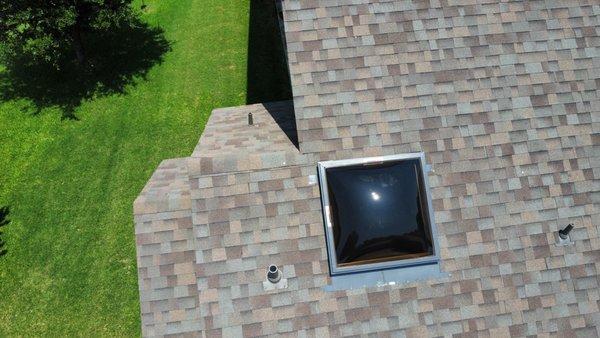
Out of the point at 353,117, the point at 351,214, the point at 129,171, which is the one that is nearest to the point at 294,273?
the point at 351,214

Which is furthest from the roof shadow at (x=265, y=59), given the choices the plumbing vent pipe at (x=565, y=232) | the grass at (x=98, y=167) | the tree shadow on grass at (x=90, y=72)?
the plumbing vent pipe at (x=565, y=232)

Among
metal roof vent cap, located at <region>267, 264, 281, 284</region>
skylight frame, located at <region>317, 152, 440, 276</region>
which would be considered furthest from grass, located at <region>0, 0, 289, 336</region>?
skylight frame, located at <region>317, 152, 440, 276</region>

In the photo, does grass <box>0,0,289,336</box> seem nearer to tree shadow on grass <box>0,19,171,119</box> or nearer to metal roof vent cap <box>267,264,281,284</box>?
tree shadow on grass <box>0,19,171,119</box>

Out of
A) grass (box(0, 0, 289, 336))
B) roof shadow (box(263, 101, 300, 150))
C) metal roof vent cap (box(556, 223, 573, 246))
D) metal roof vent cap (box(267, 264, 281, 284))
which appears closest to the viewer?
metal roof vent cap (box(267, 264, 281, 284))

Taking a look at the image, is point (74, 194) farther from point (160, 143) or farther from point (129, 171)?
point (160, 143)

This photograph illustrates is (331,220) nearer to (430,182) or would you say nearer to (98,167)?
(430,182)

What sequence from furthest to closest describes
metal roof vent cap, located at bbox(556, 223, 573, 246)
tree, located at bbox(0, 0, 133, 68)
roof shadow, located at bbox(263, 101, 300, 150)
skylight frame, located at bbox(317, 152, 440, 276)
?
1. tree, located at bbox(0, 0, 133, 68)
2. roof shadow, located at bbox(263, 101, 300, 150)
3. metal roof vent cap, located at bbox(556, 223, 573, 246)
4. skylight frame, located at bbox(317, 152, 440, 276)
